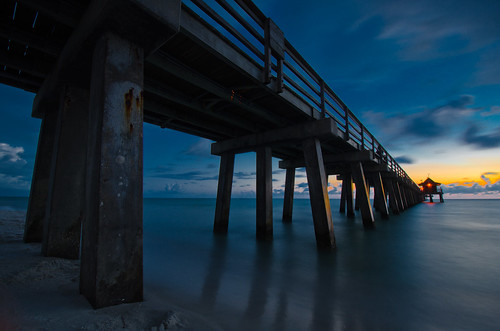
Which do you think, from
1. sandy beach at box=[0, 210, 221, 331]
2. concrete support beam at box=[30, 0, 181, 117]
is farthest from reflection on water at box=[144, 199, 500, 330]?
concrete support beam at box=[30, 0, 181, 117]

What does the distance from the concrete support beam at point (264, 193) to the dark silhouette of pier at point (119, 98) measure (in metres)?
0.28

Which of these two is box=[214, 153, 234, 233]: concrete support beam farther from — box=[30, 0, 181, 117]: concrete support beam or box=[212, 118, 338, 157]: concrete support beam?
box=[30, 0, 181, 117]: concrete support beam

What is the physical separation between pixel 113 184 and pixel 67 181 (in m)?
2.69

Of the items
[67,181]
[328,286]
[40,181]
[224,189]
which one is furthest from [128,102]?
[224,189]

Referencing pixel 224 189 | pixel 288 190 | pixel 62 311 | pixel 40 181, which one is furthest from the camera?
pixel 288 190

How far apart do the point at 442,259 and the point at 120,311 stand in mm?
9158

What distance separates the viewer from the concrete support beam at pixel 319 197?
26.0 feet

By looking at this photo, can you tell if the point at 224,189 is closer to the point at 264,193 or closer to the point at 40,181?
the point at 264,193

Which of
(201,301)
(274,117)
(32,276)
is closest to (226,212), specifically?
(274,117)

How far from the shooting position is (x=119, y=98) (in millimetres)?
2887

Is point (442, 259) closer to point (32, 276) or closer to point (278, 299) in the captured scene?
point (278, 299)

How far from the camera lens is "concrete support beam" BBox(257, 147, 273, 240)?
917cm

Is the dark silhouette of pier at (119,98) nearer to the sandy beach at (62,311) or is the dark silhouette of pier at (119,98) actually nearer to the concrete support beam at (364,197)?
the sandy beach at (62,311)

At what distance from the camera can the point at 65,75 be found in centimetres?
411
